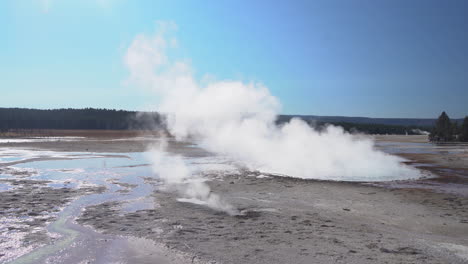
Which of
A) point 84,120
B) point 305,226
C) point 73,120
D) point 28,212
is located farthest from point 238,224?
point 73,120

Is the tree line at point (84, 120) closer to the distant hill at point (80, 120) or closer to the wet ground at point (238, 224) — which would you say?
the distant hill at point (80, 120)

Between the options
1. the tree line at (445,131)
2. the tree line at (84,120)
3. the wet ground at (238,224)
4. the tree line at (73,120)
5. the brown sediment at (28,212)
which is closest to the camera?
the wet ground at (238,224)

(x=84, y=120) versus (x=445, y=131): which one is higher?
(x=84, y=120)

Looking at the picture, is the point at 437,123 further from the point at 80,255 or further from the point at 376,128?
the point at 80,255

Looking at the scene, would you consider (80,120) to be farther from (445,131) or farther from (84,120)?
(445,131)

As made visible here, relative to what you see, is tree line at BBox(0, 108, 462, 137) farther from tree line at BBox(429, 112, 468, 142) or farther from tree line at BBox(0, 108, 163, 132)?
tree line at BBox(429, 112, 468, 142)

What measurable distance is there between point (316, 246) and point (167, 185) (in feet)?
32.3

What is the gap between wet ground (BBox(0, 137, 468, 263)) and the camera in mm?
7211

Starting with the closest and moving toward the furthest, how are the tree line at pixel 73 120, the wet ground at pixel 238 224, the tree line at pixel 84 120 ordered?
1. the wet ground at pixel 238 224
2. the tree line at pixel 84 120
3. the tree line at pixel 73 120

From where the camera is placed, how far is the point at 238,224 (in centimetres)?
957

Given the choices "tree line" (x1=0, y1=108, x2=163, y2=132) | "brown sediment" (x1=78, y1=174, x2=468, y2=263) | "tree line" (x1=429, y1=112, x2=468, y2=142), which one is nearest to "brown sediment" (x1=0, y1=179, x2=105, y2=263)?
"brown sediment" (x1=78, y1=174, x2=468, y2=263)

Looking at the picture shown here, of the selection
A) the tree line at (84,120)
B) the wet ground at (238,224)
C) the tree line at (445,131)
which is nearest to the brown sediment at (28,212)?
the wet ground at (238,224)

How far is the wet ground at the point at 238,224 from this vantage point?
721 centimetres

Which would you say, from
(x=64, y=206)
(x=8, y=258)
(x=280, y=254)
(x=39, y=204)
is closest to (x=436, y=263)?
(x=280, y=254)
